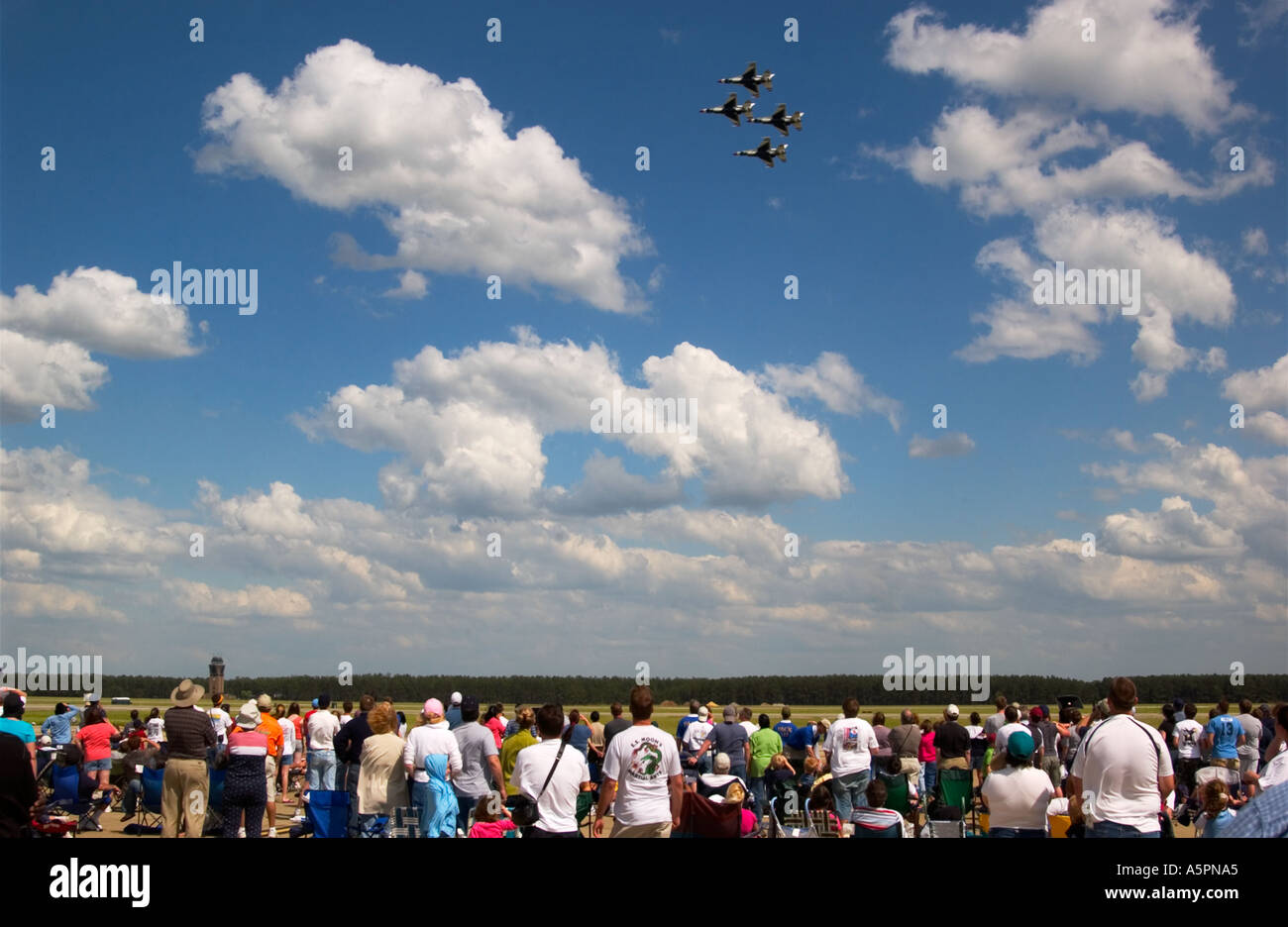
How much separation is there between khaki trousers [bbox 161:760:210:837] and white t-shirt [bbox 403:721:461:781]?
8.07 feet

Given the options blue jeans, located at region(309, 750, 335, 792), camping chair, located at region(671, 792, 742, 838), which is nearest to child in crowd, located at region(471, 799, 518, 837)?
camping chair, located at region(671, 792, 742, 838)

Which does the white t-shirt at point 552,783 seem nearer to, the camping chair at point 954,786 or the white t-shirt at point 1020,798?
the white t-shirt at point 1020,798

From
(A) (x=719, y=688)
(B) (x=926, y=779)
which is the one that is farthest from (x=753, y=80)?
(A) (x=719, y=688)

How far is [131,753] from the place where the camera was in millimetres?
15828

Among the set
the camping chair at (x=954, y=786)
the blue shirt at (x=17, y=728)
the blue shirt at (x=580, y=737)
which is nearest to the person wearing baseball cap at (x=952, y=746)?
the camping chair at (x=954, y=786)

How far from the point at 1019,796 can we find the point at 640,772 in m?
2.93

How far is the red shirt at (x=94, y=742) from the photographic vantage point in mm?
14883

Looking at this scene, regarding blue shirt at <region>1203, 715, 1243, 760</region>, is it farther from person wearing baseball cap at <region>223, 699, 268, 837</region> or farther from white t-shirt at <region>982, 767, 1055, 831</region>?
person wearing baseball cap at <region>223, 699, 268, 837</region>

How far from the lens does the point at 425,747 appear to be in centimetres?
955

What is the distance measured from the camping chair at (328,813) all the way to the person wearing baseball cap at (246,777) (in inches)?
23.9

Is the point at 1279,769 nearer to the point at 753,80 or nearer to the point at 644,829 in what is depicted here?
the point at 644,829
